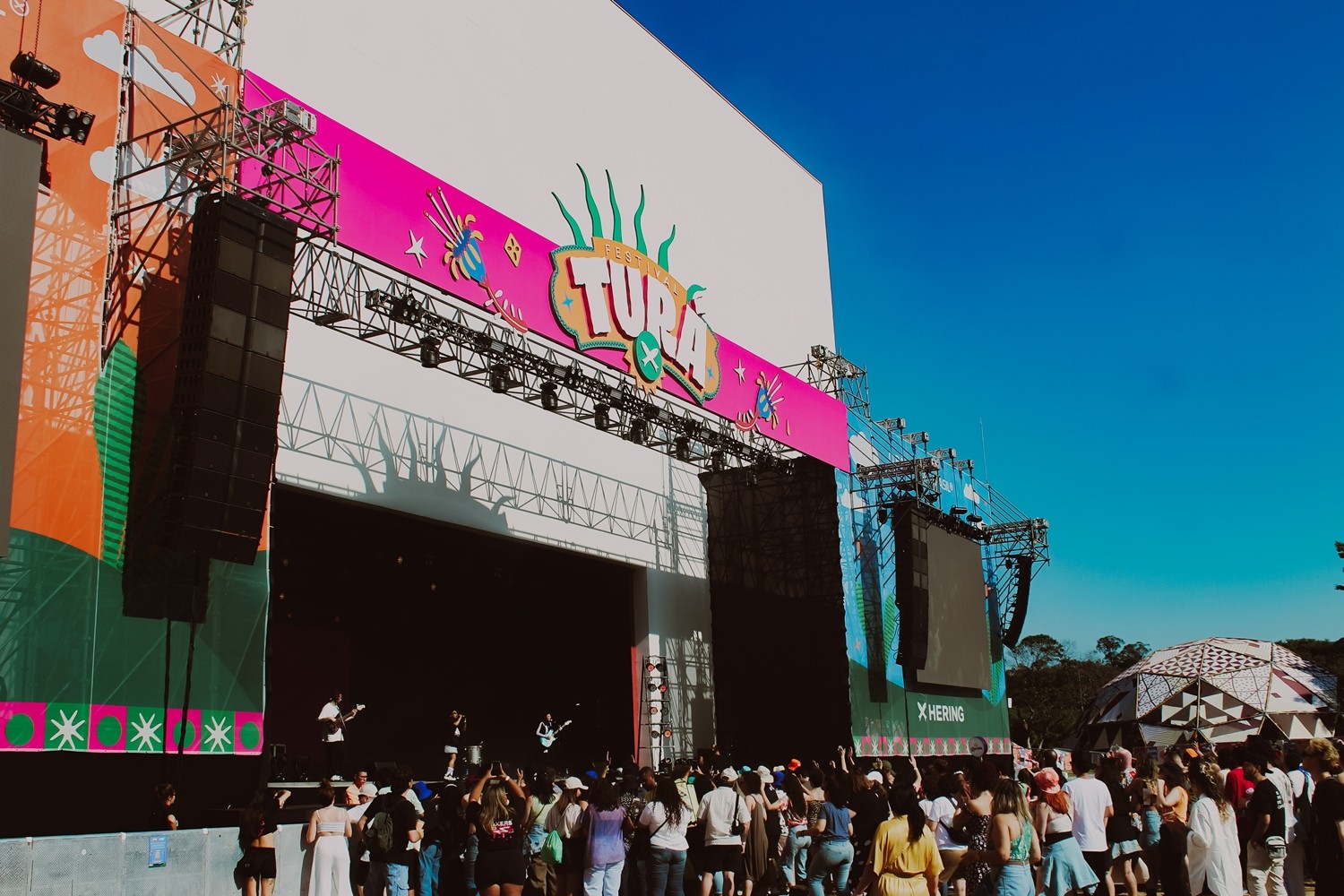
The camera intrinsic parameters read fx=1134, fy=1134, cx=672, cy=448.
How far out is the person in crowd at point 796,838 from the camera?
1121 centimetres

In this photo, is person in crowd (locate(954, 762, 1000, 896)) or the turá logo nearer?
person in crowd (locate(954, 762, 1000, 896))

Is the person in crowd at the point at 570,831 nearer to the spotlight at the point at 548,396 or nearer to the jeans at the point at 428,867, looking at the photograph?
the jeans at the point at 428,867

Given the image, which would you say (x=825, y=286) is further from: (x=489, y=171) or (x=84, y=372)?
(x=84, y=372)

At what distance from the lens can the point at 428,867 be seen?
9.89 meters

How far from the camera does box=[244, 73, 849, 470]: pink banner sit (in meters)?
14.1

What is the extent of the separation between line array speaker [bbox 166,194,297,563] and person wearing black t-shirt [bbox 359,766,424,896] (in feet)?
10.3

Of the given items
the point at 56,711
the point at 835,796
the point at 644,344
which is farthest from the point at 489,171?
the point at 835,796

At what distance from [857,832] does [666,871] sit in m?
1.64

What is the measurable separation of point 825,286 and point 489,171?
13.3m

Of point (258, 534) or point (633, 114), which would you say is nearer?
point (258, 534)

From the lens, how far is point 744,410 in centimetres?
2116

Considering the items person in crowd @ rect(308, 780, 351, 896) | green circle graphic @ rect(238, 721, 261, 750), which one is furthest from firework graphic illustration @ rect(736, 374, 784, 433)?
person in crowd @ rect(308, 780, 351, 896)

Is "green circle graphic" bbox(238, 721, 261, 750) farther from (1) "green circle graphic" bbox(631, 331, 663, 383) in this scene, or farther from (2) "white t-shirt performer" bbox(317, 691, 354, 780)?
(1) "green circle graphic" bbox(631, 331, 663, 383)

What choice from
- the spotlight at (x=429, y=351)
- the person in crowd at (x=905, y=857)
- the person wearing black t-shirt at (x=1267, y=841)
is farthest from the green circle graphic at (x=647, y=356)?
the person in crowd at (x=905, y=857)
